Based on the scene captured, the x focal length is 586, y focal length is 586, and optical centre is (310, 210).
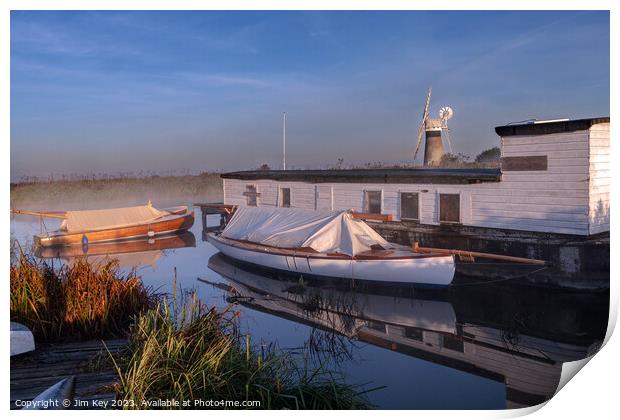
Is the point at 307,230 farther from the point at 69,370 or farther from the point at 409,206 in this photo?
the point at 69,370

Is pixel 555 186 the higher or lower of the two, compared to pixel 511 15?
lower

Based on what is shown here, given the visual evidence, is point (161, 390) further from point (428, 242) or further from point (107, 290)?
point (428, 242)

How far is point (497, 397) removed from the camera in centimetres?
704

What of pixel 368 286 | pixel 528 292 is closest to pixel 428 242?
pixel 368 286

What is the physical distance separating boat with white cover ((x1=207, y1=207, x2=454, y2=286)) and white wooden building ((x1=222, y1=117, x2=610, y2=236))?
101cm

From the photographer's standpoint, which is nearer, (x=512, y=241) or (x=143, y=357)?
(x=143, y=357)

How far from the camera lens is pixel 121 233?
565 inches

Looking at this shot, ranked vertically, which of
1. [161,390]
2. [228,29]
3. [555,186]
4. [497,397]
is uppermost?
[228,29]

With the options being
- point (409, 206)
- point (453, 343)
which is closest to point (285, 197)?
point (409, 206)

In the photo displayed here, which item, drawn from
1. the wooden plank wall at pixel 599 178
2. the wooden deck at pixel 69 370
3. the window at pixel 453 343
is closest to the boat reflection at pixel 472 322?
the window at pixel 453 343

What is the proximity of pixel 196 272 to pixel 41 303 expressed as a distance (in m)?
5.84

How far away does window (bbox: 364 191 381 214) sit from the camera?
13.2 meters

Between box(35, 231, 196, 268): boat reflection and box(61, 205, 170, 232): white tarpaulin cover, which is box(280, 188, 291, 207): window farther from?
box(61, 205, 170, 232): white tarpaulin cover

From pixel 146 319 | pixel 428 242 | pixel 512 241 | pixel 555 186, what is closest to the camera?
pixel 146 319
